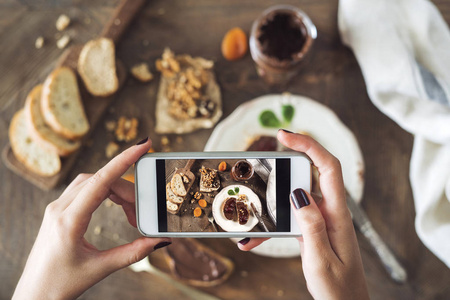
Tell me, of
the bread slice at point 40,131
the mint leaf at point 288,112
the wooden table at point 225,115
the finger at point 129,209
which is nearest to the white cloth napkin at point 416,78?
the wooden table at point 225,115

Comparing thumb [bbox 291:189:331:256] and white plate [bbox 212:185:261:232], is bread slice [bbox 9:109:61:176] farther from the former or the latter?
thumb [bbox 291:189:331:256]

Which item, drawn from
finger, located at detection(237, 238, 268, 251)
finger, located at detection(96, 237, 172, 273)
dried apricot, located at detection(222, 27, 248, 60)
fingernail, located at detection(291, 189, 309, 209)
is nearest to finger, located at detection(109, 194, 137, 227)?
finger, located at detection(96, 237, 172, 273)

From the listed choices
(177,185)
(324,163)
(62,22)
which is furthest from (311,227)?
(62,22)

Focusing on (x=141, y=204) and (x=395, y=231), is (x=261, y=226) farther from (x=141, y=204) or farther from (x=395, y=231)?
(x=395, y=231)

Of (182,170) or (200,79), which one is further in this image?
(200,79)

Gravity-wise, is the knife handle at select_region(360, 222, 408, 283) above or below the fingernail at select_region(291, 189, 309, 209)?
below

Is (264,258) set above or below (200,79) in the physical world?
below

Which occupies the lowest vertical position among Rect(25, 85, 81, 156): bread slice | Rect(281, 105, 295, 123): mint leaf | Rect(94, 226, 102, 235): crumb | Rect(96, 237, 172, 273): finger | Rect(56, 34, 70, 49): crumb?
Rect(94, 226, 102, 235): crumb

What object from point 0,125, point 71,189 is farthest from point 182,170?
point 0,125
